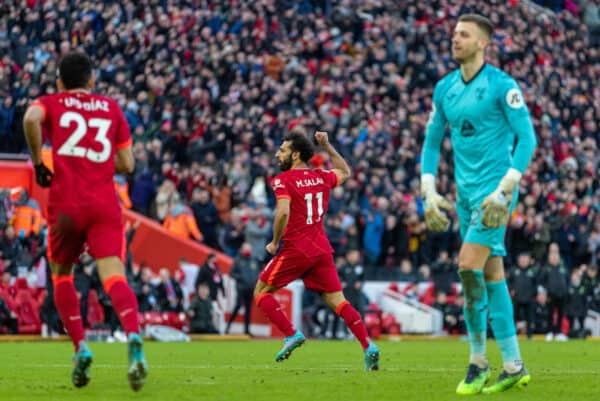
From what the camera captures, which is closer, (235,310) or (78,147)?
(78,147)

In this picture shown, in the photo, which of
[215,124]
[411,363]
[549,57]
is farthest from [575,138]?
[411,363]

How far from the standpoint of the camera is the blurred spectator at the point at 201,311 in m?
26.3

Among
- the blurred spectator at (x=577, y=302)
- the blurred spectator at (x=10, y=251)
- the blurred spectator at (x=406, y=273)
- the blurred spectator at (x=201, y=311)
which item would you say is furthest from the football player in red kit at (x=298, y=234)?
the blurred spectator at (x=577, y=302)

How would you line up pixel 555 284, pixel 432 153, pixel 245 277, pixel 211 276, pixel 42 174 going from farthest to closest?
pixel 555 284 < pixel 245 277 < pixel 211 276 < pixel 432 153 < pixel 42 174

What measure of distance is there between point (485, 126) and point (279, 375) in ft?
11.8

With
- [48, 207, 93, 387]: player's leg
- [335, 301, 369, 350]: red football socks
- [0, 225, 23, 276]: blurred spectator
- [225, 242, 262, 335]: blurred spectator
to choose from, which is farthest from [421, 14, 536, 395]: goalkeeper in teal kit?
[225, 242, 262, 335]: blurred spectator

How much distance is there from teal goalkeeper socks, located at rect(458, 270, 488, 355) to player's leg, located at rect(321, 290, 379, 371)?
10.8 ft

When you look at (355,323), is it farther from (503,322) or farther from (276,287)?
(503,322)

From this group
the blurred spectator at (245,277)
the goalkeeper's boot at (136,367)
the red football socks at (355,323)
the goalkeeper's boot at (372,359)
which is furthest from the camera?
the blurred spectator at (245,277)

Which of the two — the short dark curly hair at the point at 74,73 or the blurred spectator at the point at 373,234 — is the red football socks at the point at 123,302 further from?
the blurred spectator at the point at 373,234

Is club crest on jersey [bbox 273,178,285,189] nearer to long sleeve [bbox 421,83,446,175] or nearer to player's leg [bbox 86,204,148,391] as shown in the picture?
long sleeve [bbox 421,83,446,175]

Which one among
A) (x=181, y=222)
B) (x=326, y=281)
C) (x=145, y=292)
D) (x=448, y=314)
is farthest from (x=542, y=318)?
(x=326, y=281)

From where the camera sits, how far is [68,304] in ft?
33.6

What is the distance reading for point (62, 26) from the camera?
31.3m
